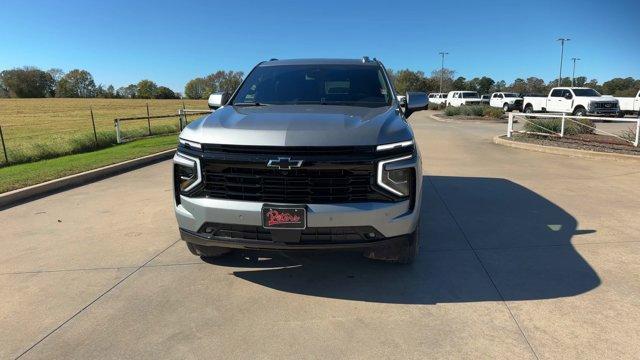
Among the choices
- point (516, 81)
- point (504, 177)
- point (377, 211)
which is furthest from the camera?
point (516, 81)

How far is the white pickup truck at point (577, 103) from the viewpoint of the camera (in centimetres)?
2514

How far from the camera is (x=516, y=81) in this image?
348 ft

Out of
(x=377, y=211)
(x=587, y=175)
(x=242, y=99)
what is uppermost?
(x=242, y=99)

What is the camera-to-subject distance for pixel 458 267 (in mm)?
4168

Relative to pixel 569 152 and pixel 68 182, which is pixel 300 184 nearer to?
pixel 68 182

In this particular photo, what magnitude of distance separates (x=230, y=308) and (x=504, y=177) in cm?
642

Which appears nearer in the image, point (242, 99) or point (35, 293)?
point (35, 293)

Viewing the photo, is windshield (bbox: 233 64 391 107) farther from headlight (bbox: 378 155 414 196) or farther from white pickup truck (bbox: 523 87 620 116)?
white pickup truck (bbox: 523 87 620 116)

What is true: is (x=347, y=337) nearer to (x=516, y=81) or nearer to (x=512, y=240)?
(x=512, y=240)

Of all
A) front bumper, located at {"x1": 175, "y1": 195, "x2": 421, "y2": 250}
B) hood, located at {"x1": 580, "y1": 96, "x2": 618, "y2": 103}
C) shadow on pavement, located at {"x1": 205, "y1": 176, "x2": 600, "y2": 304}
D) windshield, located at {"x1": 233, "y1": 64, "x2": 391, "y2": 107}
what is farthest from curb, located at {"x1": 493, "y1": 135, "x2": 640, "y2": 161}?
hood, located at {"x1": 580, "y1": 96, "x2": 618, "y2": 103}

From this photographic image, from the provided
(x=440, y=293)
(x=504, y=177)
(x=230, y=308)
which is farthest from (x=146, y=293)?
(x=504, y=177)

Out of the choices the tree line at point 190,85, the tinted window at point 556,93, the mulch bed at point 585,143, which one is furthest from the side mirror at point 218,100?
the tree line at point 190,85

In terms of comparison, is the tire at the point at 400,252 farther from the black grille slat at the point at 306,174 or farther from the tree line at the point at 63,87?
the tree line at the point at 63,87

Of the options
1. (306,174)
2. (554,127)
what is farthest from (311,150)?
(554,127)
